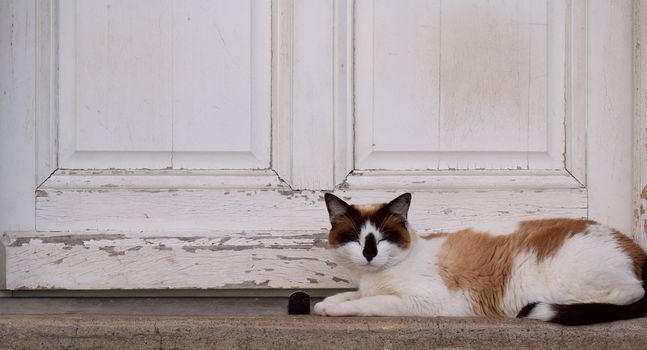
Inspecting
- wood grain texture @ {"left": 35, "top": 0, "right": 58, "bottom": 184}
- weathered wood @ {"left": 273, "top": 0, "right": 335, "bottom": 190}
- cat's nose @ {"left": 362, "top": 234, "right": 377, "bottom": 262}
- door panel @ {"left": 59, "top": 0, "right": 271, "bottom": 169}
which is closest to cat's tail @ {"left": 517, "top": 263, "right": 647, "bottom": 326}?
cat's nose @ {"left": 362, "top": 234, "right": 377, "bottom": 262}

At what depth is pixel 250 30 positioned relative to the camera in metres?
2.31

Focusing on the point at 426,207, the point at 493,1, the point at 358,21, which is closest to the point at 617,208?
the point at 426,207

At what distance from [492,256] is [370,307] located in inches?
15.4

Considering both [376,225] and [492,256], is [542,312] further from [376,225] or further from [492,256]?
[376,225]

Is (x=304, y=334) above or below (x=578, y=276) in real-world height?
below

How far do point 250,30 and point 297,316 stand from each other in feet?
3.20

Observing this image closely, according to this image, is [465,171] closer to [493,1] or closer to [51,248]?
[493,1]

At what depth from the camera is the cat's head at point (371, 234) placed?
78.3 inches

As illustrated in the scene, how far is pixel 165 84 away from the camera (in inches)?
90.4

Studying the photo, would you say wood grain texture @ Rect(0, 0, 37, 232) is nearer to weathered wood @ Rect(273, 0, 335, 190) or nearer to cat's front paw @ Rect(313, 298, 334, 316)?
weathered wood @ Rect(273, 0, 335, 190)

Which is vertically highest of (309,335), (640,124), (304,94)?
(304,94)

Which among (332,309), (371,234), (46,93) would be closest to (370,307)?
(332,309)

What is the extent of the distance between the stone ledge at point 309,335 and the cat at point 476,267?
10 cm

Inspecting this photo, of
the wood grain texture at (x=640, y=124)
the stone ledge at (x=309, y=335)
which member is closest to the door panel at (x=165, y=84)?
the stone ledge at (x=309, y=335)
